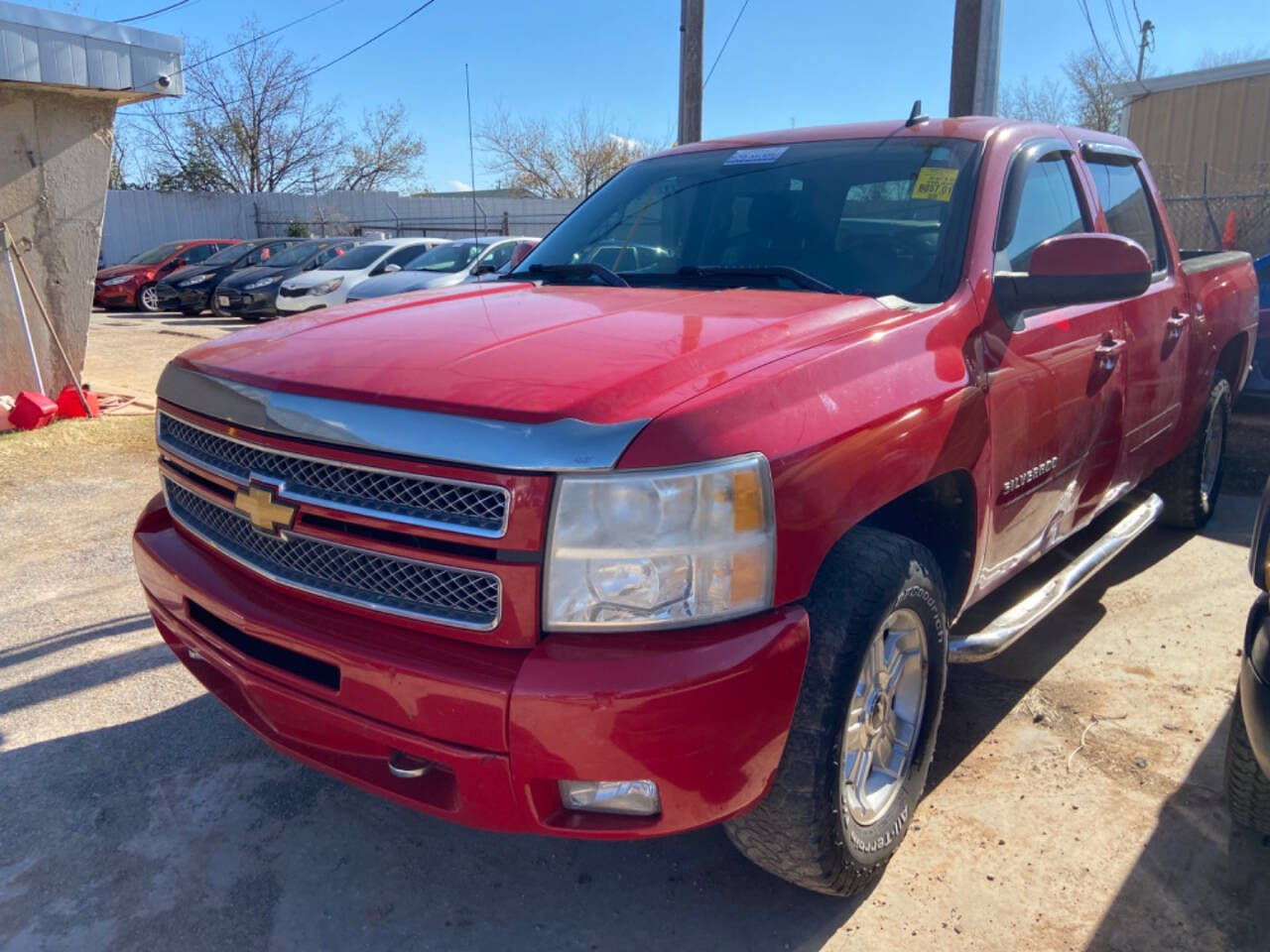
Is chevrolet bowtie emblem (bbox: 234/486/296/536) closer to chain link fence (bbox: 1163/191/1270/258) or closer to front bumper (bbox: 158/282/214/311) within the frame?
chain link fence (bbox: 1163/191/1270/258)

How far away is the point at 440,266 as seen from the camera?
1488cm

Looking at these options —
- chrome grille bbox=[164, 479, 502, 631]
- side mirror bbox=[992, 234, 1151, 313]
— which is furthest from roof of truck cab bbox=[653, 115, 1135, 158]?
chrome grille bbox=[164, 479, 502, 631]

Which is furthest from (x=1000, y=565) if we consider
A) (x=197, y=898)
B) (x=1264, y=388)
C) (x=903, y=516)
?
(x=1264, y=388)

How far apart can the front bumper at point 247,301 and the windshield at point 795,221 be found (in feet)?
49.3

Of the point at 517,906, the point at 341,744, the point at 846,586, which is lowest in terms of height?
the point at 517,906

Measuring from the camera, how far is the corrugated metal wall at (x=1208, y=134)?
14539mm

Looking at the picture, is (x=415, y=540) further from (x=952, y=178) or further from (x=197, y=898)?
(x=952, y=178)

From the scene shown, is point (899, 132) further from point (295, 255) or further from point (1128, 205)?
point (295, 255)

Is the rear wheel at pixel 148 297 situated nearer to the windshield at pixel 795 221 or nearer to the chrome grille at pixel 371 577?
the windshield at pixel 795 221

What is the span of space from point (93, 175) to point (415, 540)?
8.14 meters

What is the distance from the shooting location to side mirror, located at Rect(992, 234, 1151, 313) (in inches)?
112

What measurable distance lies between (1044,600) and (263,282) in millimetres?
17024

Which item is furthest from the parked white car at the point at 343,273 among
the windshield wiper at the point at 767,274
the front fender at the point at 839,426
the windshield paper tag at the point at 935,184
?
the front fender at the point at 839,426

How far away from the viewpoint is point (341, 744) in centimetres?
226
